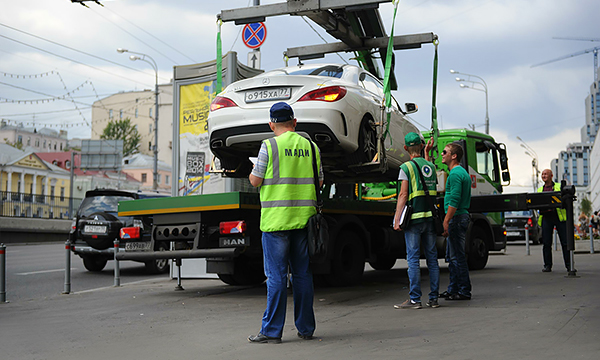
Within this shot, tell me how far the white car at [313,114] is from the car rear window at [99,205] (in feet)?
24.6

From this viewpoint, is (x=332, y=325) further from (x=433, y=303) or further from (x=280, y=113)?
(x=280, y=113)

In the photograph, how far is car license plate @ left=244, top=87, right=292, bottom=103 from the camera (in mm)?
7738

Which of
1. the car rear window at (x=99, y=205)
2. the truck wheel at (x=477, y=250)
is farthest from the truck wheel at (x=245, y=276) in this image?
the car rear window at (x=99, y=205)

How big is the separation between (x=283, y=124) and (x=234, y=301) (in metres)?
3.69

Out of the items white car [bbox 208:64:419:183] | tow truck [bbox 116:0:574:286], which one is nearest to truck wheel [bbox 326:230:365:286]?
tow truck [bbox 116:0:574:286]

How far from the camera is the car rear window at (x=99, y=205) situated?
1544cm

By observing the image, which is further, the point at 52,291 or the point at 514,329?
the point at 52,291

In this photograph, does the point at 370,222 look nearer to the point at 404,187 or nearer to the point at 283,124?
the point at 404,187

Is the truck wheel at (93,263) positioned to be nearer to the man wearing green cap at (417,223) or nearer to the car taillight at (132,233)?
the car taillight at (132,233)

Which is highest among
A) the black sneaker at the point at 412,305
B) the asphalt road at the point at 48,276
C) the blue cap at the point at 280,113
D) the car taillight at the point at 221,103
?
the car taillight at the point at 221,103

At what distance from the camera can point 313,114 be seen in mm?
7539

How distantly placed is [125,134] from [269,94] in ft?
304

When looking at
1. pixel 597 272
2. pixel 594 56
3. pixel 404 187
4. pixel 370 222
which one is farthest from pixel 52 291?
pixel 594 56

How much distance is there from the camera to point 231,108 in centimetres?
790
